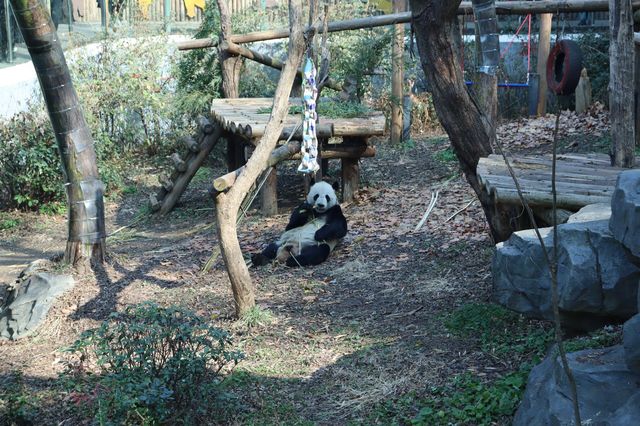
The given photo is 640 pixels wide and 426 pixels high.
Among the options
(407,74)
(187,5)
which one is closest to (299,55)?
(407,74)

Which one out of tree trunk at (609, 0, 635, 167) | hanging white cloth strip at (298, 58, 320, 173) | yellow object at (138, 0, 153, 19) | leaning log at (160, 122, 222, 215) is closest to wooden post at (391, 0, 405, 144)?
leaning log at (160, 122, 222, 215)

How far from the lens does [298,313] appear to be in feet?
20.2

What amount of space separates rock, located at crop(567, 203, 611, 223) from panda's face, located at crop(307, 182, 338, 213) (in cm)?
354

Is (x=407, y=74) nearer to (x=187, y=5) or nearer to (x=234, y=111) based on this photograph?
(x=234, y=111)

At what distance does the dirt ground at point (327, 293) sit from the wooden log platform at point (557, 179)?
847mm

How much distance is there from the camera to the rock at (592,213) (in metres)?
4.43

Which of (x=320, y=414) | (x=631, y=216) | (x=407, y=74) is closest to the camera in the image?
(x=631, y=216)

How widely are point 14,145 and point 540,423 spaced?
29.6 feet

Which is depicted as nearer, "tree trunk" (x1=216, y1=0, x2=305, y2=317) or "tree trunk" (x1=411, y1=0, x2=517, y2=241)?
"tree trunk" (x1=411, y1=0, x2=517, y2=241)

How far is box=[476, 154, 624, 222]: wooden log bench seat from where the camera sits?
5.18m

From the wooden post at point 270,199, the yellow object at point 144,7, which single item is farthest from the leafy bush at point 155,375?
the yellow object at point 144,7

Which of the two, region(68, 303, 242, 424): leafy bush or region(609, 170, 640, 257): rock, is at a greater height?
region(609, 170, 640, 257): rock

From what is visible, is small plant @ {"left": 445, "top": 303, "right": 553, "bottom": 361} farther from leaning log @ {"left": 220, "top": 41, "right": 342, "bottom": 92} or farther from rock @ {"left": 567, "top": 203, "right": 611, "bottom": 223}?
leaning log @ {"left": 220, "top": 41, "right": 342, "bottom": 92}

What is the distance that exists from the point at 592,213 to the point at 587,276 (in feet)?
2.25
